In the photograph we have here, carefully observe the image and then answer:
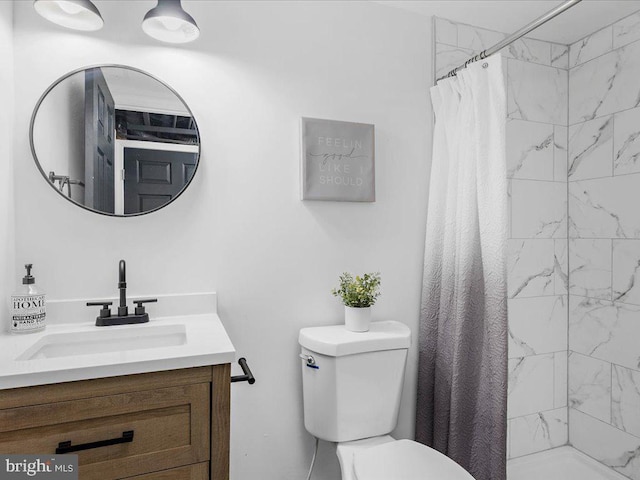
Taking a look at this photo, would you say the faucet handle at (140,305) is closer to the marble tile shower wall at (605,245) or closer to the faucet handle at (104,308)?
the faucet handle at (104,308)

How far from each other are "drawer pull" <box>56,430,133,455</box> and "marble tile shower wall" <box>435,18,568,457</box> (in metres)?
1.85

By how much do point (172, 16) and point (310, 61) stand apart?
2.01 ft

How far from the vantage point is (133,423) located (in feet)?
3.52

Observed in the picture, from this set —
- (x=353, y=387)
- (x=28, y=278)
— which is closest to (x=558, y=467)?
(x=353, y=387)

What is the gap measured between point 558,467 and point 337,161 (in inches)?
77.3

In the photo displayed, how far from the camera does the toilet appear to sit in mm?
1582

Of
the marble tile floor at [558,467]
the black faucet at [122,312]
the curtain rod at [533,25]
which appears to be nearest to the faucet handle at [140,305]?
the black faucet at [122,312]

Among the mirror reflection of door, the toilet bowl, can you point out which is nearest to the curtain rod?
the mirror reflection of door

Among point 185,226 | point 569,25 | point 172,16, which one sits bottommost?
point 185,226

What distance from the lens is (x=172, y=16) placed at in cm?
140

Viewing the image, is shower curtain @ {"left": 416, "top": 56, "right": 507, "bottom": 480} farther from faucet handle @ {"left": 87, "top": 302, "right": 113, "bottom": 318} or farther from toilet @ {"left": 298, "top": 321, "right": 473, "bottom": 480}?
faucet handle @ {"left": 87, "top": 302, "right": 113, "bottom": 318}

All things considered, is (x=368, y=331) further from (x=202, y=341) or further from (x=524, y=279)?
(x=524, y=279)

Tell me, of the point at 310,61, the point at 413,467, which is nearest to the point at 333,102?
the point at 310,61

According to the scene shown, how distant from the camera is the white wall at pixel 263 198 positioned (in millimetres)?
1498
